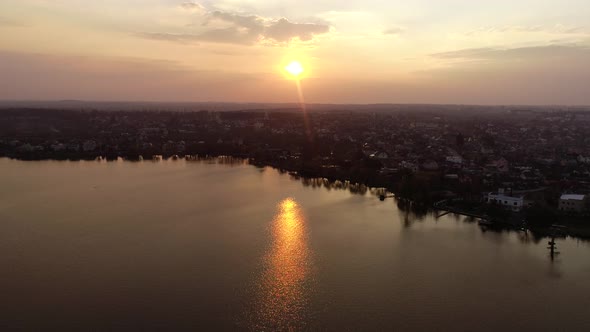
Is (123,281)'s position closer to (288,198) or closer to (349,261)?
(349,261)

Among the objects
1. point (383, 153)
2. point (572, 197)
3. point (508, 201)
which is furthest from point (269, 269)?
point (383, 153)

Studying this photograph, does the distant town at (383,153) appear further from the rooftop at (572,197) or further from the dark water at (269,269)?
the dark water at (269,269)

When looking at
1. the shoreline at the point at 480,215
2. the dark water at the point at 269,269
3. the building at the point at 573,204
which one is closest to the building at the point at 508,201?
the shoreline at the point at 480,215

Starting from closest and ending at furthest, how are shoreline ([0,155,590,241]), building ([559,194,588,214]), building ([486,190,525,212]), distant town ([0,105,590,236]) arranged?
shoreline ([0,155,590,241]) < building ([559,194,588,214]) < building ([486,190,525,212]) < distant town ([0,105,590,236])

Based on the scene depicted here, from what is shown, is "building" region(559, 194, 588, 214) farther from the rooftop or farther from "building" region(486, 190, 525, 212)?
"building" region(486, 190, 525, 212)

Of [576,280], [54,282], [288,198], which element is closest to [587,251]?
[576,280]

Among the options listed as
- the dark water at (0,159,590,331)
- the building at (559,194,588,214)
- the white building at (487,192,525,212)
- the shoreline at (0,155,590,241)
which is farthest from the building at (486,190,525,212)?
the dark water at (0,159,590,331)
